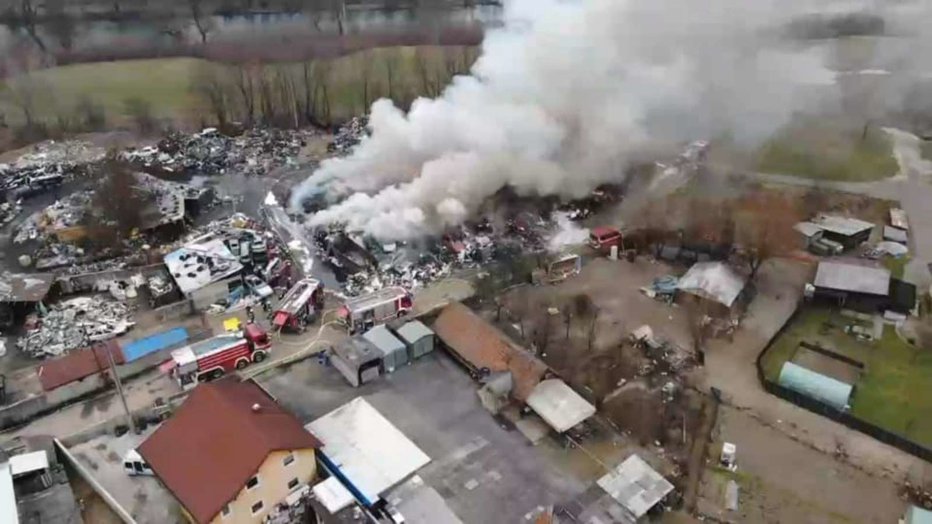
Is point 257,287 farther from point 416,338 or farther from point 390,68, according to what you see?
point 390,68

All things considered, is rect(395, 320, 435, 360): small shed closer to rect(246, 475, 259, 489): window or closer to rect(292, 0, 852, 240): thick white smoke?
rect(292, 0, 852, 240): thick white smoke

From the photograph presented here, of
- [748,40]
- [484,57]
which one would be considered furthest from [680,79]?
[484,57]

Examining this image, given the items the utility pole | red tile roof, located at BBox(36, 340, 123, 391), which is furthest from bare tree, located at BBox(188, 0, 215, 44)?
the utility pole

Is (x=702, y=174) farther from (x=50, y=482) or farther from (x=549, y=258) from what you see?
(x=50, y=482)

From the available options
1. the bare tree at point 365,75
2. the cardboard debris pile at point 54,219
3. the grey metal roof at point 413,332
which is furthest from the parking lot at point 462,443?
the bare tree at point 365,75

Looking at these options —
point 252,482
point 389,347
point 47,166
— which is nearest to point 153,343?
point 389,347

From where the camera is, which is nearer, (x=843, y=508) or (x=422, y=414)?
(x=843, y=508)

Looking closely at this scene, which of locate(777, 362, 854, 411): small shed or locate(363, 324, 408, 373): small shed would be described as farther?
locate(363, 324, 408, 373): small shed
